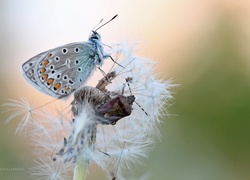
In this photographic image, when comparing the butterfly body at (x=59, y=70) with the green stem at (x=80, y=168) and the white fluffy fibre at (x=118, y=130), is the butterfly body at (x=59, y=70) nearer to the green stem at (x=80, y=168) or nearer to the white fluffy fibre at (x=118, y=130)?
the white fluffy fibre at (x=118, y=130)

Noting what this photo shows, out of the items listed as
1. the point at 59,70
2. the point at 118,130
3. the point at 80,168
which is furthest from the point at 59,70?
the point at 80,168

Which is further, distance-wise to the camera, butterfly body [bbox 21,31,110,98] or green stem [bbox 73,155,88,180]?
butterfly body [bbox 21,31,110,98]

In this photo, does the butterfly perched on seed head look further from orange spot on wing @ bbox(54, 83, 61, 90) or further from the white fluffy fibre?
the white fluffy fibre

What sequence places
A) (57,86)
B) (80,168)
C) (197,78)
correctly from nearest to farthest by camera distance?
(80,168) < (57,86) < (197,78)

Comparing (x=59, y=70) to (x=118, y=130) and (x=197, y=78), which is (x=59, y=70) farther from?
(x=197, y=78)

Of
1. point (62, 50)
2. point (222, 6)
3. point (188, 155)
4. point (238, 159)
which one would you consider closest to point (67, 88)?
point (62, 50)

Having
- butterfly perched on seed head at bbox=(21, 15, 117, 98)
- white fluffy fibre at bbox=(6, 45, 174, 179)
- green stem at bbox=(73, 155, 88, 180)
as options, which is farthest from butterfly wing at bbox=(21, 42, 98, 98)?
green stem at bbox=(73, 155, 88, 180)

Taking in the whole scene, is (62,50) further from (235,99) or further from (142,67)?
(235,99)
